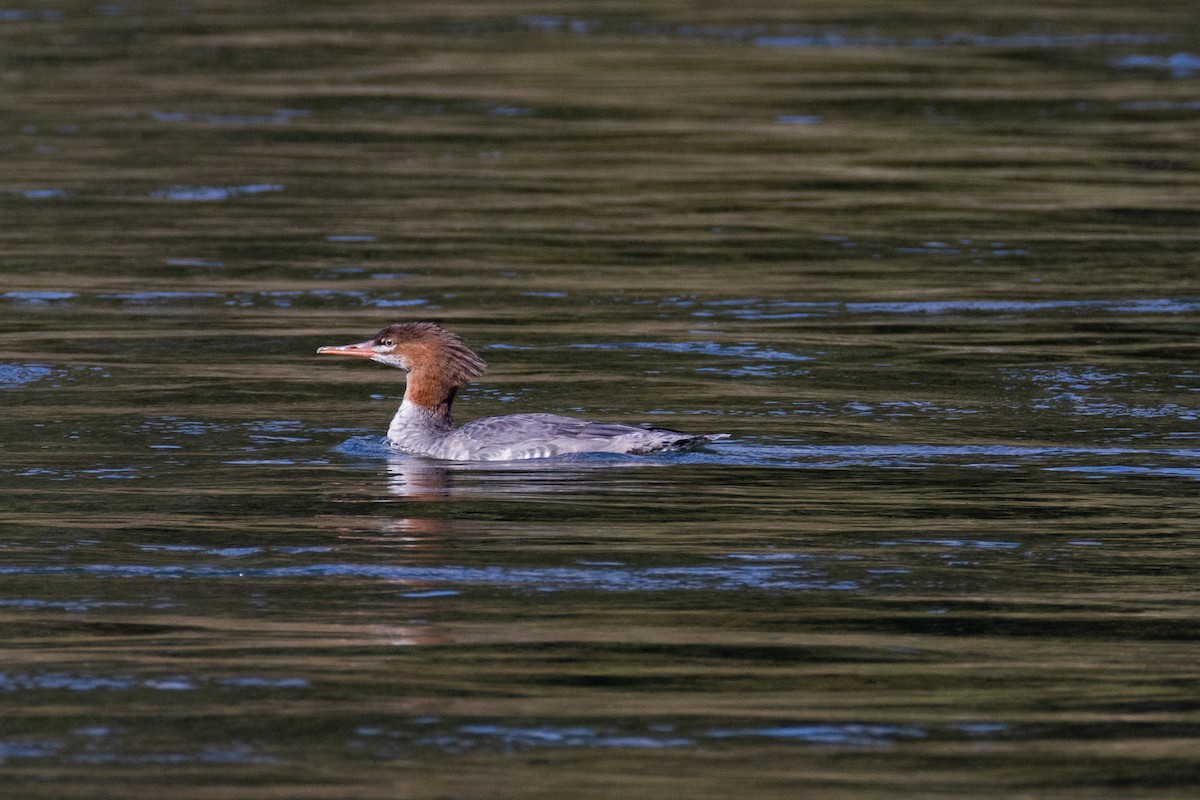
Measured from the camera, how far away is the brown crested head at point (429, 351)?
12.5 meters

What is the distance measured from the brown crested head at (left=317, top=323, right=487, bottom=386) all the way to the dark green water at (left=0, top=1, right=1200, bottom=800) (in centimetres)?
53

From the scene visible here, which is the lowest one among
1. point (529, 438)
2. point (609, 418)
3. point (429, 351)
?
point (609, 418)

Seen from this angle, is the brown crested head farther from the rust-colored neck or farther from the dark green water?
the dark green water

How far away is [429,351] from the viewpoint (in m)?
12.5

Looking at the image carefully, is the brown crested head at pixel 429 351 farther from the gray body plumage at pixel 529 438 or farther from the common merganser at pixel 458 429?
the gray body plumage at pixel 529 438

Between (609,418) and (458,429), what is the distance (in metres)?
0.96

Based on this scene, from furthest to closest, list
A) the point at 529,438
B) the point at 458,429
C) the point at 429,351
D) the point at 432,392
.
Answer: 1. the point at 429,351
2. the point at 432,392
3. the point at 458,429
4. the point at 529,438

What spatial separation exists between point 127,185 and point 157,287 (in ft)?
14.1

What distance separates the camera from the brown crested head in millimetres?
12477

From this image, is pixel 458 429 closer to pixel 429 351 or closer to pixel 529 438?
pixel 429 351

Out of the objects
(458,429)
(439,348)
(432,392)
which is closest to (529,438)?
(458,429)

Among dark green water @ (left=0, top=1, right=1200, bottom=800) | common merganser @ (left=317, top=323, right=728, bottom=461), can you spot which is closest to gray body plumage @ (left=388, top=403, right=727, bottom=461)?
common merganser @ (left=317, top=323, right=728, bottom=461)

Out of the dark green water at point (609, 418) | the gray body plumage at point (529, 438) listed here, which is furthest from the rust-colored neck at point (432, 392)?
the dark green water at point (609, 418)

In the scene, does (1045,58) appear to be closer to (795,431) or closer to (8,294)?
(8,294)
